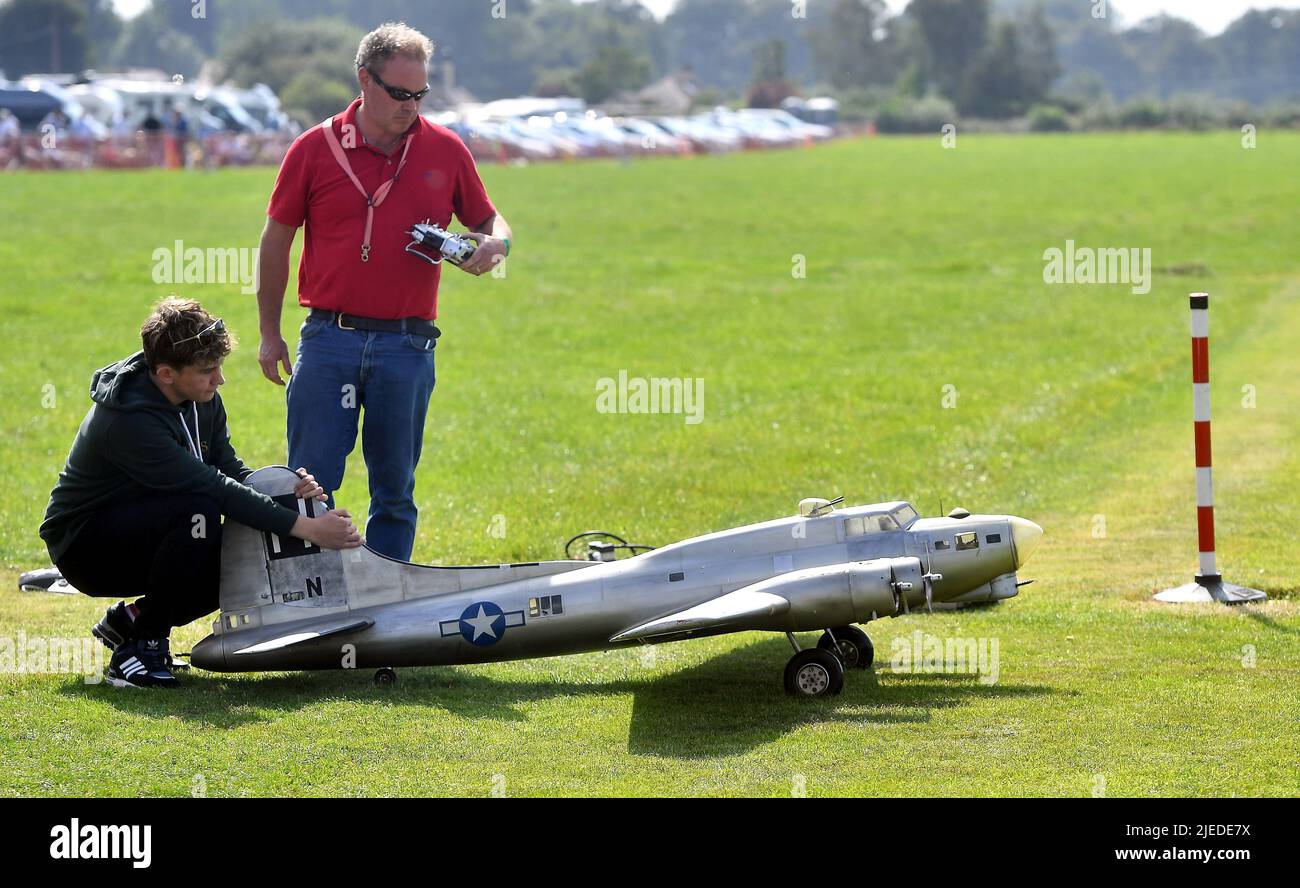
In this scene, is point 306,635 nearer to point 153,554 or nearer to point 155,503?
point 153,554

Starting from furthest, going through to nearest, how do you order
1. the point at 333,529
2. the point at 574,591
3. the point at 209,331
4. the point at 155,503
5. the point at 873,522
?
the point at 873,522 < the point at 574,591 < the point at 333,529 < the point at 155,503 < the point at 209,331

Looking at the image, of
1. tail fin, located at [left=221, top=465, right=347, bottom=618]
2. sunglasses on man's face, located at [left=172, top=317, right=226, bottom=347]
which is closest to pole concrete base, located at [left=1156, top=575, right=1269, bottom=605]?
tail fin, located at [left=221, top=465, right=347, bottom=618]

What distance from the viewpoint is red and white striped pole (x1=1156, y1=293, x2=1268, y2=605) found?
10258mm

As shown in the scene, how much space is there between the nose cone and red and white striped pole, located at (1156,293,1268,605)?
214cm

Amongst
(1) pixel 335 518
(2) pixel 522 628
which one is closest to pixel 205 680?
(1) pixel 335 518

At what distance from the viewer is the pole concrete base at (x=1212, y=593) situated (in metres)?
10.2

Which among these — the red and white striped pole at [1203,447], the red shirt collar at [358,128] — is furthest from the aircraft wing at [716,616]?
the red and white striped pole at [1203,447]

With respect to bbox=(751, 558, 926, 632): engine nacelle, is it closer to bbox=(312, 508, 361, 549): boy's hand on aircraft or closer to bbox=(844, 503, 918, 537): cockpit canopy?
bbox=(844, 503, 918, 537): cockpit canopy

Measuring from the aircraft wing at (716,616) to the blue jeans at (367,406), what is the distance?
1.58 metres

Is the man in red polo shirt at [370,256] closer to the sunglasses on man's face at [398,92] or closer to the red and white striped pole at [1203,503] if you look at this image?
the sunglasses on man's face at [398,92]

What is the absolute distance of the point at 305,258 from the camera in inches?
339

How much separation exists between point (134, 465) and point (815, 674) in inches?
139

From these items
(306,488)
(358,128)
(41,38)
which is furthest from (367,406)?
(41,38)

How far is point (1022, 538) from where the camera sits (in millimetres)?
8555
